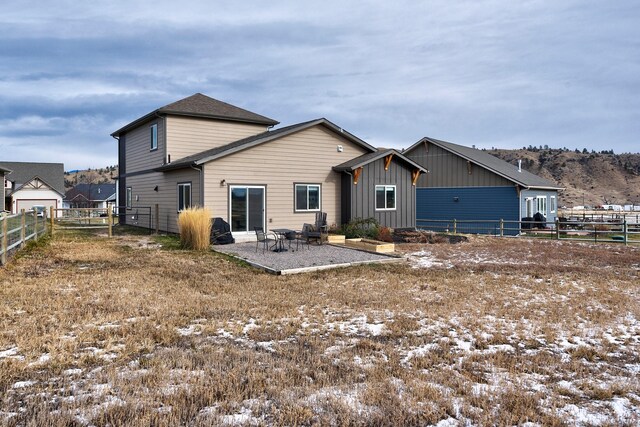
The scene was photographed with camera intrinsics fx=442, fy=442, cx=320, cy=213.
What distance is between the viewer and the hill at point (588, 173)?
75.2 meters

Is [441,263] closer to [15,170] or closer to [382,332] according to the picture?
[382,332]

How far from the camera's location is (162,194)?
64.6 ft

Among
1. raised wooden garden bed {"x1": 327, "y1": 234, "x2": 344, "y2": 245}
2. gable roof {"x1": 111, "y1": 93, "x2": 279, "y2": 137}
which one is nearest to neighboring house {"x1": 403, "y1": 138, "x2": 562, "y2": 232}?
gable roof {"x1": 111, "y1": 93, "x2": 279, "y2": 137}

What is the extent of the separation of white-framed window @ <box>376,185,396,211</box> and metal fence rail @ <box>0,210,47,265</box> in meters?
12.8

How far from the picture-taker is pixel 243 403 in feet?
11.6

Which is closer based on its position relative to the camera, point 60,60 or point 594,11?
point 594,11

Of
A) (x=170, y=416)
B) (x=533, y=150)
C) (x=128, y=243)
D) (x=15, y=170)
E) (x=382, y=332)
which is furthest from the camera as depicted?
(x=533, y=150)

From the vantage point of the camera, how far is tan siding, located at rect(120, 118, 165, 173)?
1972 cm

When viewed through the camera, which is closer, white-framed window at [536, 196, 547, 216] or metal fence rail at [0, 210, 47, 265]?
metal fence rail at [0, 210, 47, 265]

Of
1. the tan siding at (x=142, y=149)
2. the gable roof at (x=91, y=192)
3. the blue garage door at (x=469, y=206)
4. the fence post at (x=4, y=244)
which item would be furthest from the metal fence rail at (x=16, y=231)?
the gable roof at (x=91, y=192)

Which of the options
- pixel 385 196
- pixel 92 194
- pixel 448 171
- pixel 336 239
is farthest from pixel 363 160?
pixel 92 194

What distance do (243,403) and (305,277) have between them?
6063mm

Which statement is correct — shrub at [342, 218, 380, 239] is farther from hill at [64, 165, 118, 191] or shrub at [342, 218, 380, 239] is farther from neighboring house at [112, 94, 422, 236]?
hill at [64, 165, 118, 191]

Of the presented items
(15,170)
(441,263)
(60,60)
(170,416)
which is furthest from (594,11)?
(15,170)
